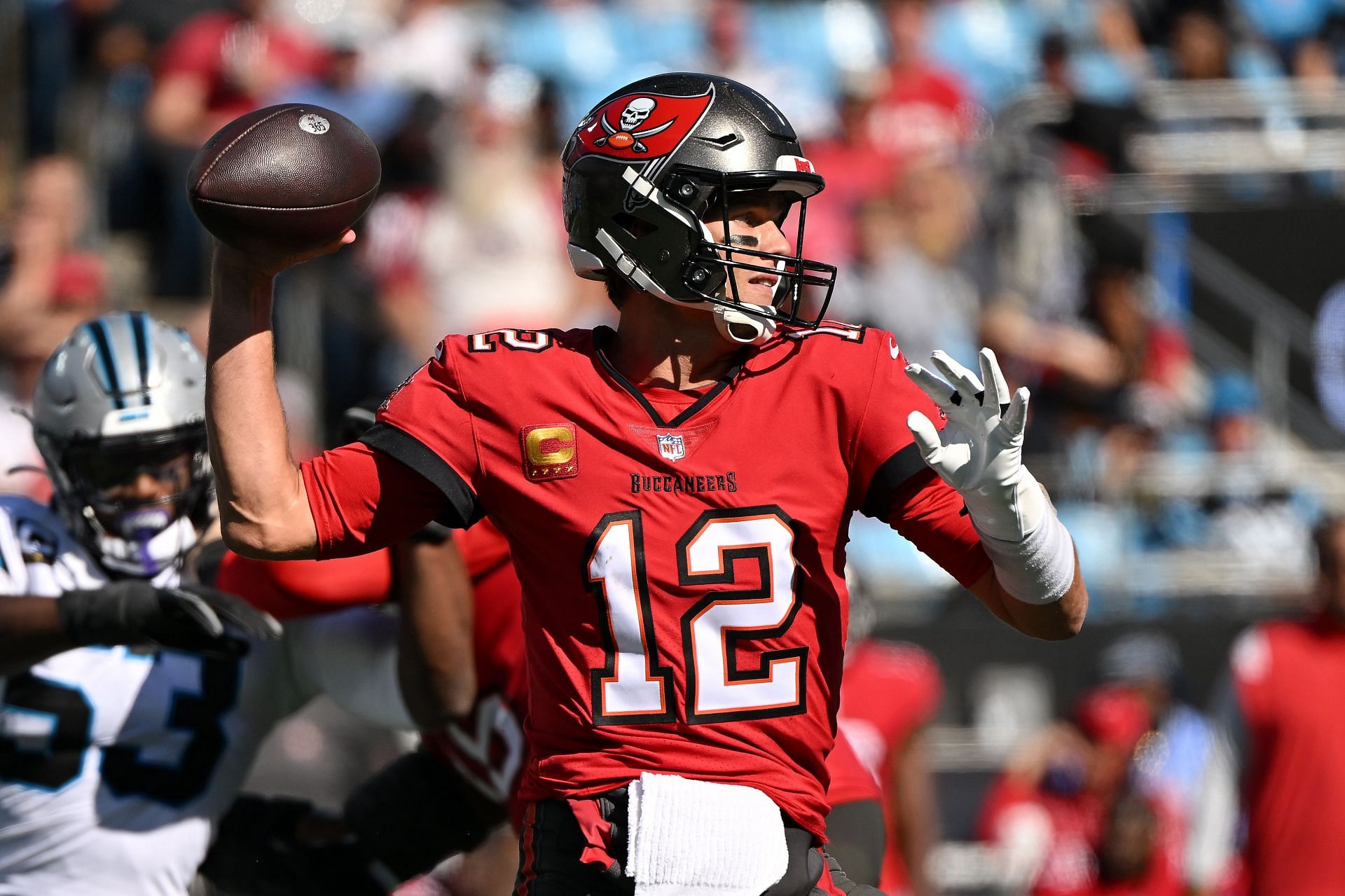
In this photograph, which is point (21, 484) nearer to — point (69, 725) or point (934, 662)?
point (69, 725)

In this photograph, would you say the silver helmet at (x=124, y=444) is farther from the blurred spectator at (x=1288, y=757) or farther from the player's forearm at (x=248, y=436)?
the blurred spectator at (x=1288, y=757)

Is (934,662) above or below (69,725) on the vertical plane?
below

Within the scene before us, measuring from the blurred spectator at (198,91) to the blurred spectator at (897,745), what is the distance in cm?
410

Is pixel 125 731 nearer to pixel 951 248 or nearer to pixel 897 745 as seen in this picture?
pixel 897 745

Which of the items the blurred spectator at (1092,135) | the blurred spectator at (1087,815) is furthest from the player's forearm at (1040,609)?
the blurred spectator at (1092,135)

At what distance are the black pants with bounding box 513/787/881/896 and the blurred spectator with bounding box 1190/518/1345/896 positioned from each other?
335 centimetres

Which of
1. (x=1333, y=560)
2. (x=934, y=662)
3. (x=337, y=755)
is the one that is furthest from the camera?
(x=934, y=662)

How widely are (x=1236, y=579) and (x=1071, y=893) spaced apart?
77.2 inches

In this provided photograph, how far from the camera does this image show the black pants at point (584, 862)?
2.66 m

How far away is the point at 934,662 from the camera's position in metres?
8.34

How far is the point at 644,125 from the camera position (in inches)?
115

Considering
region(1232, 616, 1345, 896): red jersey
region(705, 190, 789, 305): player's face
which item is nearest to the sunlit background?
region(1232, 616, 1345, 896): red jersey

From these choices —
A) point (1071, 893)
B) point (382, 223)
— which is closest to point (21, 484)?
point (382, 223)

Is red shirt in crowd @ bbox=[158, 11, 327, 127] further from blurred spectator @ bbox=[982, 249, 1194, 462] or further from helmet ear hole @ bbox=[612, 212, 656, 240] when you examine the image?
helmet ear hole @ bbox=[612, 212, 656, 240]
